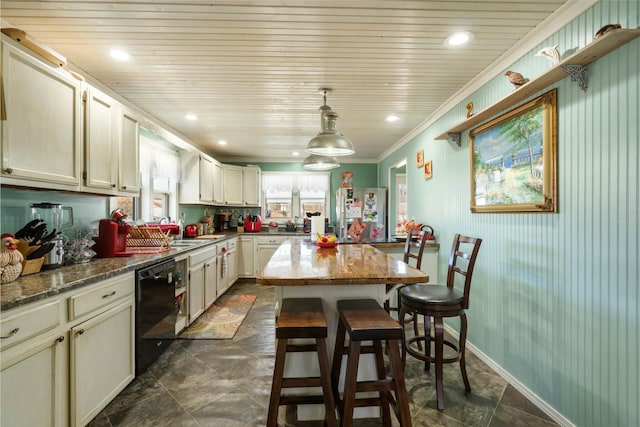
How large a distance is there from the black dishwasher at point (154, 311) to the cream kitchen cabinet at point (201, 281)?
1.31ft

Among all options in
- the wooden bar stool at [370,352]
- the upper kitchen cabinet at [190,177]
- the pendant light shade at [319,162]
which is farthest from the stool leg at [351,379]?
the upper kitchen cabinet at [190,177]

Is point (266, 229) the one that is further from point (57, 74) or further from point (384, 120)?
point (57, 74)

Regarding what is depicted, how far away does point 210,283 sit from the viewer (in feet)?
11.6

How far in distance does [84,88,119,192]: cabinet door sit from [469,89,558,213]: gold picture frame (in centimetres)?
303

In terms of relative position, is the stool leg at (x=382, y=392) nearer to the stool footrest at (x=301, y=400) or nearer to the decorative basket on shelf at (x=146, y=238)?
the stool footrest at (x=301, y=400)

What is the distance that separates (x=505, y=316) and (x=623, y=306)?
87 cm

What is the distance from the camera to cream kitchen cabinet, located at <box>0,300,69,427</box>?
1142 millimetres

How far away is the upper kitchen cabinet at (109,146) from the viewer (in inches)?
76.2

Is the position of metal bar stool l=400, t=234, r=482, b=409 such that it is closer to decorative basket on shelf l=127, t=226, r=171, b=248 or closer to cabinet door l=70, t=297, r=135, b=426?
cabinet door l=70, t=297, r=135, b=426

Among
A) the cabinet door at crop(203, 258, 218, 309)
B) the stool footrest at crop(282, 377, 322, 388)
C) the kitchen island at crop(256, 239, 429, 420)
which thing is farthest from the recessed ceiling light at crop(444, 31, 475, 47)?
the cabinet door at crop(203, 258, 218, 309)

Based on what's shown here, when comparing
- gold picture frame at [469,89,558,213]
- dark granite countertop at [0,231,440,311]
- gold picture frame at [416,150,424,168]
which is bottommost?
dark granite countertop at [0,231,440,311]

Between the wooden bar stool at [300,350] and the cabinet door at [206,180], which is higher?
the cabinet door at [206,180]

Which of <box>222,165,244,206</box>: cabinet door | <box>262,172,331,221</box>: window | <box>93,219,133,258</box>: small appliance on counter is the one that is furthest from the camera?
<box>262,172,331,221</box>: window

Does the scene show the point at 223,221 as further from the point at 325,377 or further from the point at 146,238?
the point at 325,377
